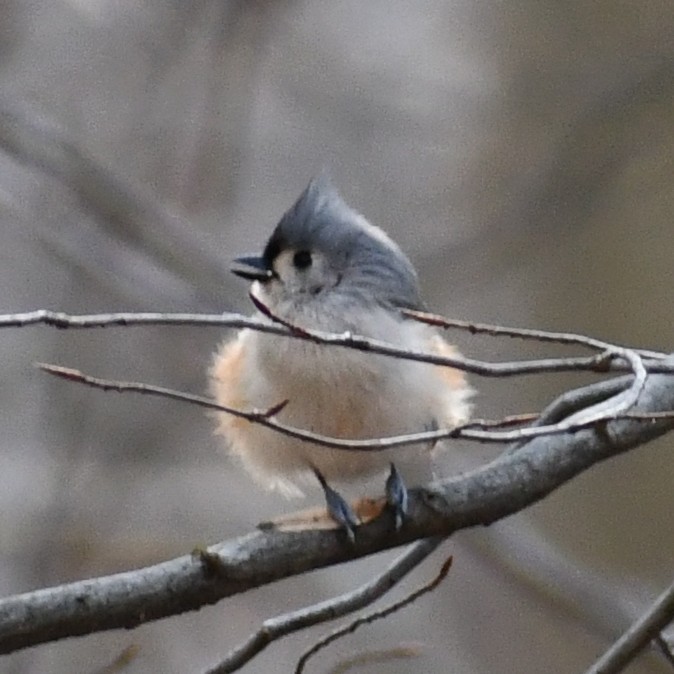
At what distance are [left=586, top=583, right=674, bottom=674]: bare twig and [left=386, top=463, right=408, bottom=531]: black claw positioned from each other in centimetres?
28

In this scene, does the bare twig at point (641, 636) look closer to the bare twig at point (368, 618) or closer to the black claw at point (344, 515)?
the bare twig at point (368, 618)

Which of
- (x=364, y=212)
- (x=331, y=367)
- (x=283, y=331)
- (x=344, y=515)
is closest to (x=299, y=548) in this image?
(x=344, y=515)

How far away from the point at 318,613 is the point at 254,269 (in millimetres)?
473

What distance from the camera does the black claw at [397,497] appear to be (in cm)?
137

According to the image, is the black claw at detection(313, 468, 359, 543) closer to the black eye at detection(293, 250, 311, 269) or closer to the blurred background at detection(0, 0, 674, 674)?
the black eye at detection(293, 250, 311, 269)

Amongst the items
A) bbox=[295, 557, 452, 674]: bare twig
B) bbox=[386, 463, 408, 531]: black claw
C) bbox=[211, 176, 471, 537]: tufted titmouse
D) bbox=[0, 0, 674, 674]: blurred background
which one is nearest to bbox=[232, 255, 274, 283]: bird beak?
bbox=[211, 176, 471, 537]: tufted titmouse

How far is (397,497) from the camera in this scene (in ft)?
4.59

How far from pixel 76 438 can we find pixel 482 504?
57.3 inches

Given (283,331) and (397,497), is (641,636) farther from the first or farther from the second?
(283,331)

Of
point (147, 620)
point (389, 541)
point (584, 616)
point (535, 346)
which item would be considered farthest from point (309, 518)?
point (535, 346)

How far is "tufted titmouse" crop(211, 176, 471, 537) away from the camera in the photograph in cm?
144

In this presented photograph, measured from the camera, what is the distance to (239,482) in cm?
297

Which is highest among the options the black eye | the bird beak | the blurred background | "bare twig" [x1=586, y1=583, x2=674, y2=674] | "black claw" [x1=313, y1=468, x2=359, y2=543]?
the blurred background

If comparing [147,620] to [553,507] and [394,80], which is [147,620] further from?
[394,80]
